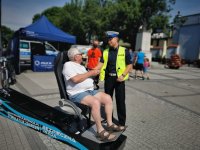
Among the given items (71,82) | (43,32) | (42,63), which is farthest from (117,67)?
(42,63)

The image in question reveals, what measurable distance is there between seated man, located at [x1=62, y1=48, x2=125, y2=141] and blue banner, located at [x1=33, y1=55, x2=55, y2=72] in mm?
8871

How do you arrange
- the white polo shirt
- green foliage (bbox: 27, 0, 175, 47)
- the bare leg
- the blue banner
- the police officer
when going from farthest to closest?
green foliage (bbox: 27, 0, 175, 47)
the blue banner
the police officer
the white polo shirt
the bare leg

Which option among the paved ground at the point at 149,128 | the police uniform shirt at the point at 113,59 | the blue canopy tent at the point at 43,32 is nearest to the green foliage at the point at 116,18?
the blue canopy tent at the point at 43,32

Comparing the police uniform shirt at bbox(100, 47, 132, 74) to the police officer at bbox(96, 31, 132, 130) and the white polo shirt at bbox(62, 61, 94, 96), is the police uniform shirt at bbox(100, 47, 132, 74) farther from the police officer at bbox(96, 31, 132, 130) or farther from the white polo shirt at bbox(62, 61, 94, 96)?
the white polo shirt at bbox(62, 61, 94, 96)

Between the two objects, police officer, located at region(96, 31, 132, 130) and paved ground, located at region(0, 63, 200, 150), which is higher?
police officer, located at region(96, 31, 132, 130)

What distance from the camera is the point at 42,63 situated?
11953 mm

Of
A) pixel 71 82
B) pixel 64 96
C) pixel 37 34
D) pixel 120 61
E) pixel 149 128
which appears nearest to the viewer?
pixel 71 82

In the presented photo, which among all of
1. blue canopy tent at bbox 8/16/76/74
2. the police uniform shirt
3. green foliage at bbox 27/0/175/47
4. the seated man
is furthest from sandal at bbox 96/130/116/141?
green foliage at bbox 27/0/175/47

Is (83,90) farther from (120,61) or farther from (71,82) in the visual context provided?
(120,61)

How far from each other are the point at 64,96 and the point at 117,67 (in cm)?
114

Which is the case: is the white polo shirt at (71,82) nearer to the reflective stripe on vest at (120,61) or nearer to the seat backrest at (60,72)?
the seat backrest at (60,72)

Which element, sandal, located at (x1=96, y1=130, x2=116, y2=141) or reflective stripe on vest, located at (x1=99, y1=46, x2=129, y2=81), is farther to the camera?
reflective stripe on vest, located at (x1=99, y1=46, x2=129, y2=81)

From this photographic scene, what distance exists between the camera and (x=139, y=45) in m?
22.2

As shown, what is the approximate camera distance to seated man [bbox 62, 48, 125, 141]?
124 inches
